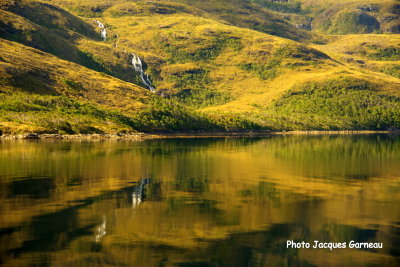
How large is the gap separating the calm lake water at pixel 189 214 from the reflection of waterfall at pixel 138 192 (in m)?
0.12

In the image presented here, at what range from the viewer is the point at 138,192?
5866cm

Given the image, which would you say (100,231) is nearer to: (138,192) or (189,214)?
(189,214)

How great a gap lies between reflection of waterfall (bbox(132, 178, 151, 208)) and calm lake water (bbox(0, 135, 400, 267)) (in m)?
0.12

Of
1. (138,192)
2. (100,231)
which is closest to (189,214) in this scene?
(100,231)

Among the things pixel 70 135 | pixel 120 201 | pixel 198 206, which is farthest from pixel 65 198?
pixel 70 135

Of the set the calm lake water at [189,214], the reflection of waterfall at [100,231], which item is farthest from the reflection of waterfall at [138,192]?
the reflection of waterfall at [100,231]

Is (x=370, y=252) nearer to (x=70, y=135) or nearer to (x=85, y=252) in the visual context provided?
(x=85, y=252)

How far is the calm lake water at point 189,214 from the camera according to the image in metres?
35.8

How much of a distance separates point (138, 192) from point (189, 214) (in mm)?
13036

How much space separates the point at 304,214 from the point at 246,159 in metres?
54.4

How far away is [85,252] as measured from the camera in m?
35.5

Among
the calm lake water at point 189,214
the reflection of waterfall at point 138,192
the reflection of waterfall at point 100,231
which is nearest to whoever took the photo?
the calm lake water at point 189,214

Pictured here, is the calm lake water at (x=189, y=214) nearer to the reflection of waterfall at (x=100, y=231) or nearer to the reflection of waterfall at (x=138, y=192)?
the reflection of waterfall at (x=138, y=192)

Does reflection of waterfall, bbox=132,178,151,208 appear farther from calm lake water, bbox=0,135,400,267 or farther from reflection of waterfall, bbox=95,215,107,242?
reflection of waterfall, bbox=95,215,107,242
